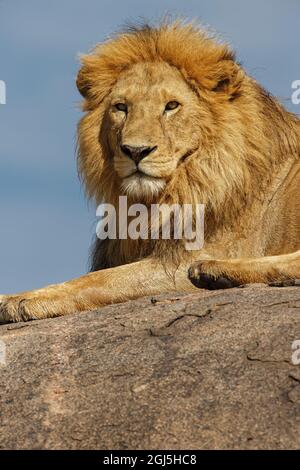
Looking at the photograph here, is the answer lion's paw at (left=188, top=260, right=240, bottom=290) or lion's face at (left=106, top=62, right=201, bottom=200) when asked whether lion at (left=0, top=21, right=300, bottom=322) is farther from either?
lion's paw at (left=188, top=260, right=240, bottom=290)

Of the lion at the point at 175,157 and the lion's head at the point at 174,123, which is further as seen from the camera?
the lion's head at the point at 174,123

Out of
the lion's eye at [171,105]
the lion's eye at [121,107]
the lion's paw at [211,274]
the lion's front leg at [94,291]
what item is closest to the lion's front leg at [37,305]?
the lion's front leg at [94,291]

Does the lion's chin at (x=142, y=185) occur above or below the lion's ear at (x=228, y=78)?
below

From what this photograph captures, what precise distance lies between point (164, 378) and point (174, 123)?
278 centimetres

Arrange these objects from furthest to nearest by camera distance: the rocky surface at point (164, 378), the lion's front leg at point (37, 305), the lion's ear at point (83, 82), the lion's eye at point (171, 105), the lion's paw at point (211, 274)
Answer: the lion's ear at point (83, 82)
the lion's eye at point (171, 105)
the lion's front leg at point (37, 305)
the lion's paw at point (211, 274)
the rocky surface at point (164, 378)

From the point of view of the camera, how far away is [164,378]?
6004 mm

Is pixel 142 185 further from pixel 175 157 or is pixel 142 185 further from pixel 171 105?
pixel 171 105

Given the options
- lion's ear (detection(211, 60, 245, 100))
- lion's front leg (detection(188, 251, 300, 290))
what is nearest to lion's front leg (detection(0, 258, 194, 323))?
lion's front leg (detection(188, 251, 300, 290))

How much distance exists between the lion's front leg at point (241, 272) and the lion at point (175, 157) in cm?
21

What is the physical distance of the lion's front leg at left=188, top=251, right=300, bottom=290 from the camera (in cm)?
739

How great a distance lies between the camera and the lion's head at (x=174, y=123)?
323 inches

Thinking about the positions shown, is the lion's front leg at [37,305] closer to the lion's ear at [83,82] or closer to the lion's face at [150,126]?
the lion's face at [150,126]

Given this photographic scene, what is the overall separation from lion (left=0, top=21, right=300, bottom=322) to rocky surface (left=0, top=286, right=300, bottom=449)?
3.26 feet
